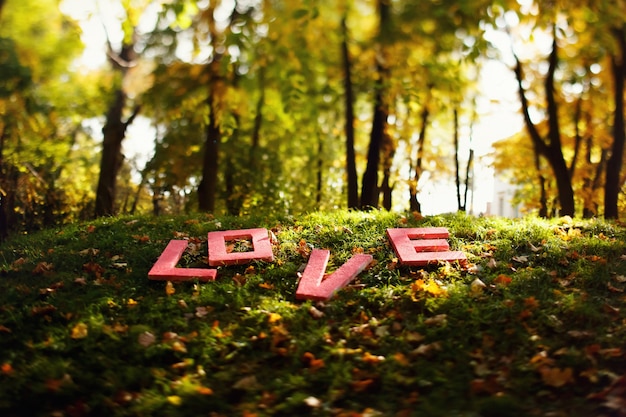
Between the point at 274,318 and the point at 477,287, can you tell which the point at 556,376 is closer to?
the point at 477,287

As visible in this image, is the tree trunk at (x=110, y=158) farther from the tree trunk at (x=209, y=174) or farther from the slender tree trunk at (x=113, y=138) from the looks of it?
the tree trunk at (x=209, y=174)

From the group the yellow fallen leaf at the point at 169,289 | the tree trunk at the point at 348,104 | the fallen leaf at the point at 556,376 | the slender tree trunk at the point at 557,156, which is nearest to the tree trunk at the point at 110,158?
the tree trunk at the point at 348,104

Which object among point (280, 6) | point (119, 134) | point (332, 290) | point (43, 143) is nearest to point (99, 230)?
point (332, 290)

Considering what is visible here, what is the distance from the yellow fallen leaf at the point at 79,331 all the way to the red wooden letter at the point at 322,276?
6.24ft

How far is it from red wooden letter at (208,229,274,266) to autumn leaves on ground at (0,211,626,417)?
0.13 meters

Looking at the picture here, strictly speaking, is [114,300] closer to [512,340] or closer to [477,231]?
[512,340]

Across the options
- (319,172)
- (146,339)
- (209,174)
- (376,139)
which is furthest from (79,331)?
(319,172)

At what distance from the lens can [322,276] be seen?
19.7 feet

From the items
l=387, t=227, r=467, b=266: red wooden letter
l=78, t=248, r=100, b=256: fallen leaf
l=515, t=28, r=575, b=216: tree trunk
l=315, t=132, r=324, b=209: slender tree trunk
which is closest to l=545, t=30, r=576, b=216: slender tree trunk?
l=515, t=28, r=575, b=216: tree trunk

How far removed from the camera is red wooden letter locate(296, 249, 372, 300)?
18.3 feet

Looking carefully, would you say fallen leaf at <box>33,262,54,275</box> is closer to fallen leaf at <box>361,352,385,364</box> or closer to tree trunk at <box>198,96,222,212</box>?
fallen leaf at <box>361,352,385,364</box>

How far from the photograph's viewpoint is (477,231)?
7.47 m

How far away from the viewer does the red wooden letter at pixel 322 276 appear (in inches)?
220

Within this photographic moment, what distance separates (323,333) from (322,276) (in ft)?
3.95
